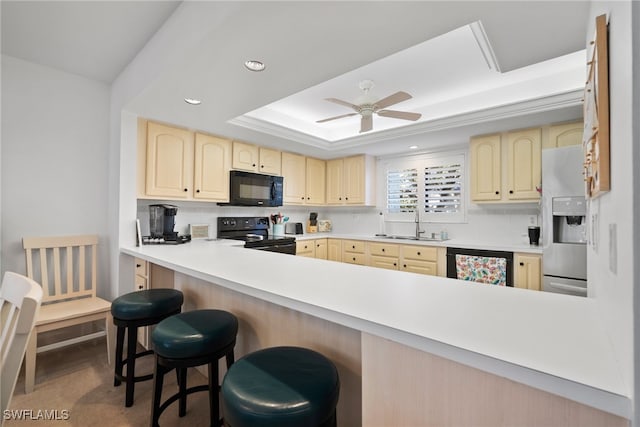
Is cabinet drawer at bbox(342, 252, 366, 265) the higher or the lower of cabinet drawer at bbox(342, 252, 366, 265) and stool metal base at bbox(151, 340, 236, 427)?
the higher

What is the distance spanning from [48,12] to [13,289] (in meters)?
1.83

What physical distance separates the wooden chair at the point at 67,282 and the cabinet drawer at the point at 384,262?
2.91 m

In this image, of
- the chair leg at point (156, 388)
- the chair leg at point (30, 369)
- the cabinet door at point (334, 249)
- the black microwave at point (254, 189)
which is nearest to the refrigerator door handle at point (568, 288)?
the cabinet door at point (334, 249)

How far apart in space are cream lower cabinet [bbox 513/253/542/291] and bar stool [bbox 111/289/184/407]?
302cm

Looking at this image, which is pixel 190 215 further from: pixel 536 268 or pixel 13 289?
pixel 536 268

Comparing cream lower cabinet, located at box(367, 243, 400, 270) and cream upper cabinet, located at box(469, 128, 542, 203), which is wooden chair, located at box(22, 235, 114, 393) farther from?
cream upper cabinet, located at box(469, 128, 542, 203)

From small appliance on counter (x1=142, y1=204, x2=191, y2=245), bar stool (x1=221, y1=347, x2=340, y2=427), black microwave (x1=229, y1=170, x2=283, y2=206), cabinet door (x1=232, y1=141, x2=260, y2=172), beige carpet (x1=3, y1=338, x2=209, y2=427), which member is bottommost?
beige carpet (x1=3, y1=338, x2=209, y2=427)

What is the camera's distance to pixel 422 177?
13.5 ft

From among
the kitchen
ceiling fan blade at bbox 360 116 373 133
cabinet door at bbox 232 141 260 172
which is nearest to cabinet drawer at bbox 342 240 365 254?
the kitchen

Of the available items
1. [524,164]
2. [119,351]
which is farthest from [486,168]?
[119,351]

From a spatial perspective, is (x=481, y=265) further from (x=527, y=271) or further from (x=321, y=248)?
(x=321, y=248)

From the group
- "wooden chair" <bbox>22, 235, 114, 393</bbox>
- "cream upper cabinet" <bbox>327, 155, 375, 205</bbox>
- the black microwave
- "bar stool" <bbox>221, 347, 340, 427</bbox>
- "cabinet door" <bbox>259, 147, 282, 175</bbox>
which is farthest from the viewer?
"cream upper cabinet" <bbox>327, 155, 375, 205</bbox>

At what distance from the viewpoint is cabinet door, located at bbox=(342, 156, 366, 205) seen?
4363 millimetres

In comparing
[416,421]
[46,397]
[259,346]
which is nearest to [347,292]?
[416,421]
